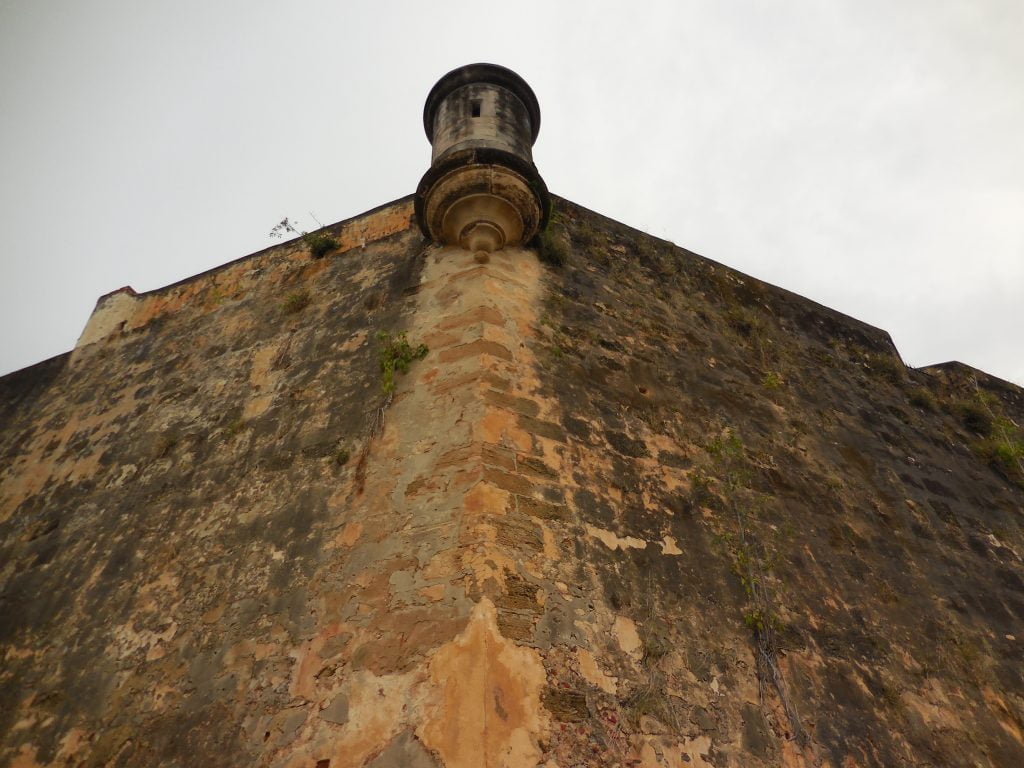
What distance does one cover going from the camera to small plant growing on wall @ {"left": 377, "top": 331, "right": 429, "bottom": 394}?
4812 millimetres

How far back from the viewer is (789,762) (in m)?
3.72

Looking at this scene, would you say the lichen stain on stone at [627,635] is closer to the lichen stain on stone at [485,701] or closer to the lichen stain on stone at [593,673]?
the lichen stain on stone at [593,673]

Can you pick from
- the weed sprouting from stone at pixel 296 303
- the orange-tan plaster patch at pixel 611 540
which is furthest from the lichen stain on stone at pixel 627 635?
the weed sprouting from stone at pixel 296 303

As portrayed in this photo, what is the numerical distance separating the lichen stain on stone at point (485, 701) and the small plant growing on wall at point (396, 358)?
188 cm

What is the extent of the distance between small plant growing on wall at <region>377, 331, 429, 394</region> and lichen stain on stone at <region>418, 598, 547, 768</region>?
6.16 ft

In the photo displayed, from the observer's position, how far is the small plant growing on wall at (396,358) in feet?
15.8

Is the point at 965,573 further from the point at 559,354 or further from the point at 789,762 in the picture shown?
the point at 559,354

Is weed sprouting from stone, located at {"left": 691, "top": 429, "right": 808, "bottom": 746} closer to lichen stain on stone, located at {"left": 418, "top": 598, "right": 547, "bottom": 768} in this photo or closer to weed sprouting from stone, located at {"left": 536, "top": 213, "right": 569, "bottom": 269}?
lichen stain on stone, located at {"left": 418, "top": 598, "right": 547, "bottom": 768}

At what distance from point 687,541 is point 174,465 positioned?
3.75 meters

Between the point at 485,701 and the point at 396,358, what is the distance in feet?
8.19

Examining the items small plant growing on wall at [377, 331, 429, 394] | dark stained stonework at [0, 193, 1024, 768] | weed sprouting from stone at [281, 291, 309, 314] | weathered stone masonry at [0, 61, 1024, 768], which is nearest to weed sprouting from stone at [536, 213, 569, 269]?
weathered stone masonry at [0, 61, 1024, 768]

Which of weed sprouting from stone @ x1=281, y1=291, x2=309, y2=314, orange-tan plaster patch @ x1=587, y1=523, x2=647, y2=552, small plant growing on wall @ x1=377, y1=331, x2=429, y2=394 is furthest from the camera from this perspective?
weed sprouting from stone @ x1=281, y1=291, x2=309, y2=314

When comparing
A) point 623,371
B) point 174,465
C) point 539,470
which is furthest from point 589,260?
point 174,465

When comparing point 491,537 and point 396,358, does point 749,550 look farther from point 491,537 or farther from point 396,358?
point 396,358
